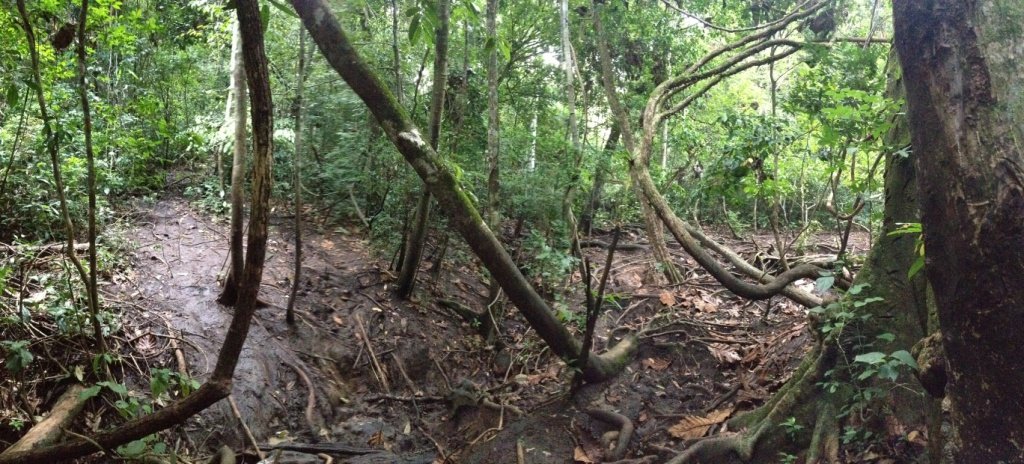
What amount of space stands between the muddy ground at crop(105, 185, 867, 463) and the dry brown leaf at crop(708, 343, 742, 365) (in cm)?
2

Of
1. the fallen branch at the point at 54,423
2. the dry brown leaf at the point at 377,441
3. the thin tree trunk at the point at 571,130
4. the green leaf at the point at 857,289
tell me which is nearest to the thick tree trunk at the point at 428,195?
the thin tree trunk at the point at 571,130

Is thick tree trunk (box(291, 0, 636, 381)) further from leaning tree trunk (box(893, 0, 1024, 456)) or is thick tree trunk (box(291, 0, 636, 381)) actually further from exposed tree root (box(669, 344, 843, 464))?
leaning tree trunk (box(893, 0, 1024, 456))

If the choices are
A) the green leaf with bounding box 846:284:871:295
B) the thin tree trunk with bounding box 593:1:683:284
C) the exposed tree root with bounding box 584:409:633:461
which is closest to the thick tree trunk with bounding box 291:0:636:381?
the exposed tree root with bounding box 584:409:633:461

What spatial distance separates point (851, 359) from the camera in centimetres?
378

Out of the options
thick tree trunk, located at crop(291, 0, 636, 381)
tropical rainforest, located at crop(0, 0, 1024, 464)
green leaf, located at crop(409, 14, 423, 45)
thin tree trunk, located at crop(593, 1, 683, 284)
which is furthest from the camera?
thin tree trunk, located at crop(593, 1, 683, 284)

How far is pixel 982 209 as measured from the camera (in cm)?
180

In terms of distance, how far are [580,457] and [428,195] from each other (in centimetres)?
385

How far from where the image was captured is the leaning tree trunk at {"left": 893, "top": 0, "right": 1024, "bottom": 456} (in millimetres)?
1782

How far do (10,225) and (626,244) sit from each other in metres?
9.60

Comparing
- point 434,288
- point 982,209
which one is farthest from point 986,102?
point 434,288

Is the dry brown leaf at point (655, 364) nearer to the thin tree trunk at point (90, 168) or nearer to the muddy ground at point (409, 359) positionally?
the muddy ground at point (409, 359)

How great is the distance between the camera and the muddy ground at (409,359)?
5199 mm

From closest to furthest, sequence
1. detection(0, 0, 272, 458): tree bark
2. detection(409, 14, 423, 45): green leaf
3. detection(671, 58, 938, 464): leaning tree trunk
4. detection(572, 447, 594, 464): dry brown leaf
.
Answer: detection(0, 0, 272, 458): tree bark < detection(409, 14, 423, 45): green leaf < detection(671, 58, 938, 464): leaning tree trunk < detection(572, 447, 594, 464): dry brown leaf

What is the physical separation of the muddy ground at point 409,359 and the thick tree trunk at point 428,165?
88 centimetres
